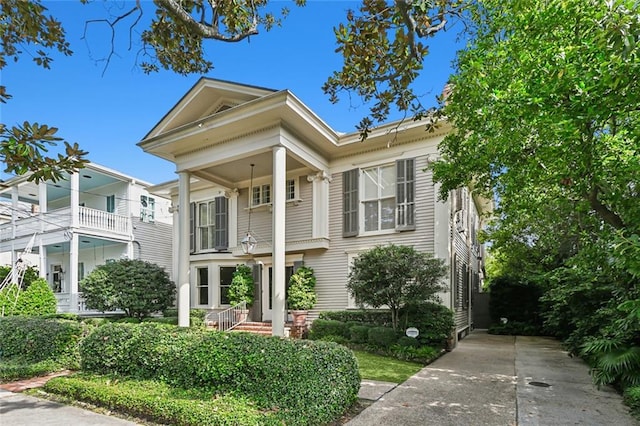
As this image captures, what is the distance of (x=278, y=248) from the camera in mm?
9992

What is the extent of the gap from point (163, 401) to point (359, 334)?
623 cm

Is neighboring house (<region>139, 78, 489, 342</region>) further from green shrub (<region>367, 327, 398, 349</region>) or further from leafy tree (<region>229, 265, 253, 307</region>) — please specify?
green shrub (<region>367, 327, 398, 349</region>)

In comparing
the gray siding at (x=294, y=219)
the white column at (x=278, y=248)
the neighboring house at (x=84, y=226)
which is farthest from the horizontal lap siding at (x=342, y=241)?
the neighboring house at (x=84, y=226)

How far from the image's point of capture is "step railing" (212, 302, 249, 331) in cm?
1291

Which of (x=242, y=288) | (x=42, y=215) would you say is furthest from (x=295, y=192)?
(x=42, y=215)

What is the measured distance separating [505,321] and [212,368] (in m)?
14.8

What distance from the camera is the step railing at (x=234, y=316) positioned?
508 inches

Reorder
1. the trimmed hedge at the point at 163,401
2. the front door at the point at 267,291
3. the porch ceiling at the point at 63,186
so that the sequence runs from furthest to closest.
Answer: the porch ceiling at the point at 63,186
the front door at the point at 267,291
the trimmed hedge at the point at 163,401

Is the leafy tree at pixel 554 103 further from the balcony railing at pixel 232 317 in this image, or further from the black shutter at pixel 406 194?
the balcony railing at pixel 232 317

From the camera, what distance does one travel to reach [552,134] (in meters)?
5.76

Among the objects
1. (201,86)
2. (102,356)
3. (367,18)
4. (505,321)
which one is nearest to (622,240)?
(367,18)

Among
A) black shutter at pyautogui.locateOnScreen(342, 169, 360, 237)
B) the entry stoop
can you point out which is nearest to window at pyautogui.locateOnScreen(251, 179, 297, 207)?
black shutter at pyautogui.locateOnScreen(342, 169, 360, 237)

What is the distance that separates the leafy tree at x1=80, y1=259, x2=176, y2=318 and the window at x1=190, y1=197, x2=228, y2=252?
2.20 m

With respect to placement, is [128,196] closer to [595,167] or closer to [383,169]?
[383,169]
